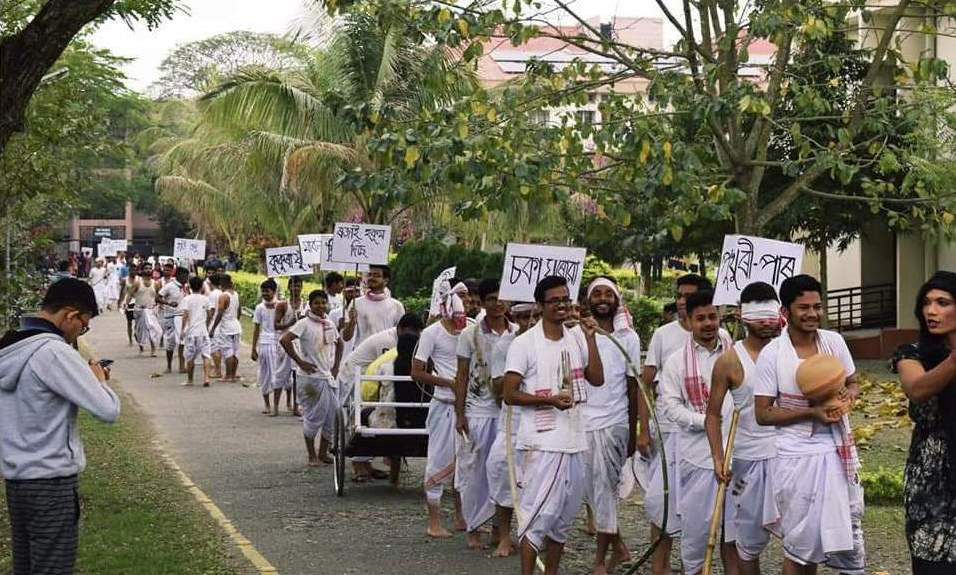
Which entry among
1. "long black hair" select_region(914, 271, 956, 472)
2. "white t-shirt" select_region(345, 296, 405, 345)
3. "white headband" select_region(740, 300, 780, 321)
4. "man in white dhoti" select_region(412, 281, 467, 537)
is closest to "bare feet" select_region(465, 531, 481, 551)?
"man in white dhoti" select_region(412, 281, 467, 537)

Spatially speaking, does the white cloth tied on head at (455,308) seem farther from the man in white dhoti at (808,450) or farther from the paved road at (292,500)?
the man in white dhoti at (808,450)

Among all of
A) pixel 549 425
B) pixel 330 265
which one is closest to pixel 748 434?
pixel 549 425

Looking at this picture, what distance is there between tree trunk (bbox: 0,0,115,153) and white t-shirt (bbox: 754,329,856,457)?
494cm

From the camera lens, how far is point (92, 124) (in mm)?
15117

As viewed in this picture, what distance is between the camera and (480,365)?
34.3 ft

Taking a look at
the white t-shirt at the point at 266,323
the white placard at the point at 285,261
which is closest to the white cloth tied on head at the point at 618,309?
the white t-shirt at the point at 266,323

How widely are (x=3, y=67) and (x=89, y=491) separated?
460cm

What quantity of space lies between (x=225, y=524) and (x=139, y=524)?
2.08 feet

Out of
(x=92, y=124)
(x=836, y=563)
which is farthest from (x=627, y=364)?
(x=92, y=124)

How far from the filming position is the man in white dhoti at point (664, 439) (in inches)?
352

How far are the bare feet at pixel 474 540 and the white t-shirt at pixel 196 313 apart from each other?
1392cm

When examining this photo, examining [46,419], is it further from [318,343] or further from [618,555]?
[318,343]

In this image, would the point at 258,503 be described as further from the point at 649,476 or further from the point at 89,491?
the point at 649,476

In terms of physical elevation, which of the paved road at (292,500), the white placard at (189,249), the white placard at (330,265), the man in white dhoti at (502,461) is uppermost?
the white placard at (189,249)
